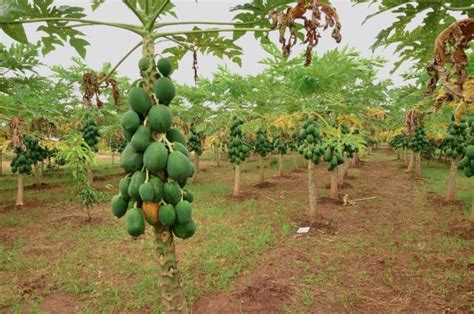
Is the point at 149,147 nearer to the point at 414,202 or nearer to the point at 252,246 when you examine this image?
the point at 252,246

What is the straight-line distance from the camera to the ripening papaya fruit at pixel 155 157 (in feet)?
7.30

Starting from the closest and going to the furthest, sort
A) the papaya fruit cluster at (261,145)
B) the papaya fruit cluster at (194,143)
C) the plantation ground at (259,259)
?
1. the plantation ground at (259,259)
2. the papaya fruit cluster at (261,145)
3. the papaya fruit cluster at (194,143)

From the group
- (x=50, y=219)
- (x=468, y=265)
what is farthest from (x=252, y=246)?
(x=50, y=219)

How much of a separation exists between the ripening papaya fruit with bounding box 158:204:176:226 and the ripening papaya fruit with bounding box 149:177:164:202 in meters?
0.06

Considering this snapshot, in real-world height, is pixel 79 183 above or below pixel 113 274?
above

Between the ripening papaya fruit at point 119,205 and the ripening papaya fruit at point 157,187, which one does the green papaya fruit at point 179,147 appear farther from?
the ripening papaya fruit at point 119,205

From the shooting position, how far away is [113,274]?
19.3ft

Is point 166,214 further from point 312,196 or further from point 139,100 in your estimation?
point 312,196

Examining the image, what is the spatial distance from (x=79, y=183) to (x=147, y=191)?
7059 millimetres

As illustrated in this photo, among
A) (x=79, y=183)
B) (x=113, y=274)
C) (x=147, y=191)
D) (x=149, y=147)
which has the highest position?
(x=149, y=147)

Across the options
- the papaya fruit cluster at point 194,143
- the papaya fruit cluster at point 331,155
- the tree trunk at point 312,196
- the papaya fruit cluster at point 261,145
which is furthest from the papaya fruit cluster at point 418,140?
the papaya fruit cluster at point 194,143

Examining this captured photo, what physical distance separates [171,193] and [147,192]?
0.16 m

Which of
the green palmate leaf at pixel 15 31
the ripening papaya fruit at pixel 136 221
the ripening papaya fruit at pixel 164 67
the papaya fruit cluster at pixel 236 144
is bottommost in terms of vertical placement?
the papaya fruit cluster at pixel 236 144

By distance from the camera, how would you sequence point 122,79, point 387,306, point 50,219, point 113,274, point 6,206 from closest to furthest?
point 387,306 < point 113,274 < point 50,219 < point 6,206 < point 122,79
